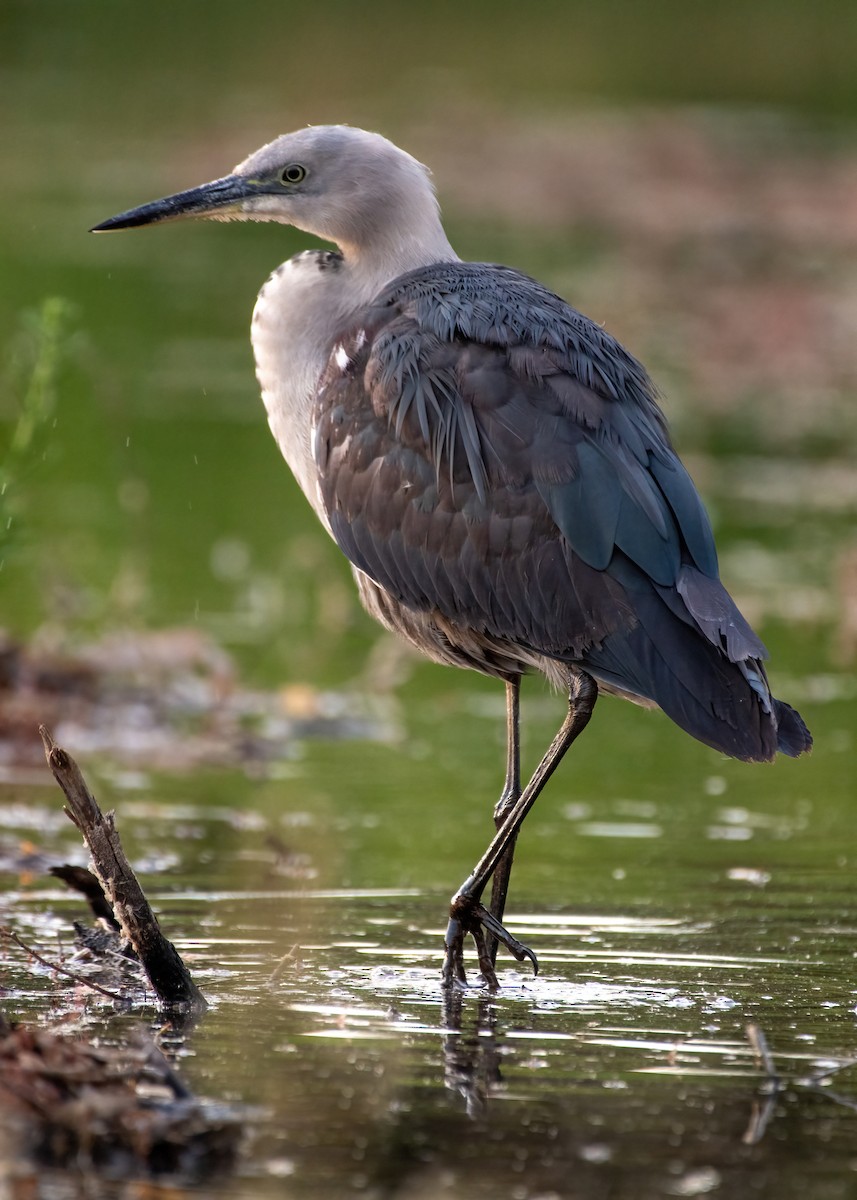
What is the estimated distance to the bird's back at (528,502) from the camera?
223 inches

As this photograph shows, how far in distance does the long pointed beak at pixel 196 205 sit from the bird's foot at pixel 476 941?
87.2 inches

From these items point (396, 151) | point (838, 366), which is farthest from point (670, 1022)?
point (838, 366)

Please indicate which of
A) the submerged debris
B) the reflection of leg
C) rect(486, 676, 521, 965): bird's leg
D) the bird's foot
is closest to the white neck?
rect(486, 676, 521, 965): bird's leg

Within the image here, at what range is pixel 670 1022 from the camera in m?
5.12

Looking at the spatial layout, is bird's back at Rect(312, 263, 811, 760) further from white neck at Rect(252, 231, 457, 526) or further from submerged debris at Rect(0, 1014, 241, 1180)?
submerged debris at Rect(0, 1014, 241, 1180)

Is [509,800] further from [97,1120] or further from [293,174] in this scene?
[97,1120]

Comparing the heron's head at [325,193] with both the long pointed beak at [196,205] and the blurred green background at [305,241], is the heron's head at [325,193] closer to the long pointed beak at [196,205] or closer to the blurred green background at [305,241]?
the long pointed beak at [196,205]

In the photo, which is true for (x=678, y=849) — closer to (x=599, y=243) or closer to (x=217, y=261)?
(x=217, y=261)

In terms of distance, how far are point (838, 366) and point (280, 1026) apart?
14462 millimetres

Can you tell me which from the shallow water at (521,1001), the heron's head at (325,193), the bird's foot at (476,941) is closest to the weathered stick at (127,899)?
the shallow water at (521,1001)

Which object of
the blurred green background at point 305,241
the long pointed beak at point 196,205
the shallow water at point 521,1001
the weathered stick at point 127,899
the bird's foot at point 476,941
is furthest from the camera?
the blurred green background at point 305,241

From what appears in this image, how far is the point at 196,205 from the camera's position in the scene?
6.71 metres

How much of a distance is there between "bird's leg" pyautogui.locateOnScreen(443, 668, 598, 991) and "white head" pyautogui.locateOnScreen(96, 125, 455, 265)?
152cm

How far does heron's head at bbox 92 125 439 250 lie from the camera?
663 centimetres
